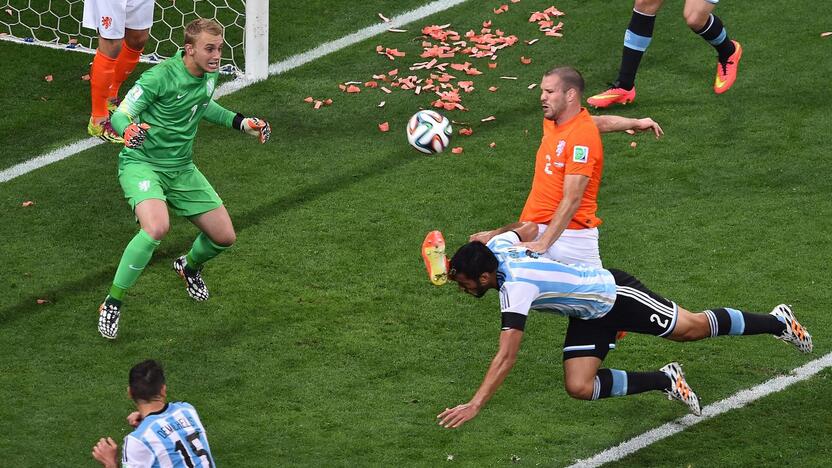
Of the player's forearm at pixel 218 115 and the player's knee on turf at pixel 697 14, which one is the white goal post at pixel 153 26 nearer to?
the player's forearm at pixel 218 115

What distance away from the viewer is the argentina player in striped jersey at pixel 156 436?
6223 mm

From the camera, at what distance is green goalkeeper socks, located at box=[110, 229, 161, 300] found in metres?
8.98

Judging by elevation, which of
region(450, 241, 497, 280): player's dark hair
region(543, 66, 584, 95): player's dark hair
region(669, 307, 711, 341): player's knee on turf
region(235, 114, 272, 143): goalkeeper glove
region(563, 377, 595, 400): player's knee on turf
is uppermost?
region(543, 66, 584, 95): player's dark hair

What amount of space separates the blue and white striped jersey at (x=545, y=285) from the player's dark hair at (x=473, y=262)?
119mm

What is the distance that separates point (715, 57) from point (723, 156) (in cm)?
199

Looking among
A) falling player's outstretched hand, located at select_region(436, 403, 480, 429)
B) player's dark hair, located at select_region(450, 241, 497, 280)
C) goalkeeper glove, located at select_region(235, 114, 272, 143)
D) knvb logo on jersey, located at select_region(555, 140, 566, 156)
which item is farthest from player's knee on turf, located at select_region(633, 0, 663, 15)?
falling player's outstretched hand, located at select_region(436, 403, 480, 429)

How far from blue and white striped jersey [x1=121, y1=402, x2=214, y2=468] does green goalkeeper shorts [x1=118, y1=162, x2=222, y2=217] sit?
117 inches

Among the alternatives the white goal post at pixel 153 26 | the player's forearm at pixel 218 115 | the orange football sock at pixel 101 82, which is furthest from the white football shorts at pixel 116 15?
the player's forearm at pixel 218 115

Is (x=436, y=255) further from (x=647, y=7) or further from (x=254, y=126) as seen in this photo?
(x=647, y=7)

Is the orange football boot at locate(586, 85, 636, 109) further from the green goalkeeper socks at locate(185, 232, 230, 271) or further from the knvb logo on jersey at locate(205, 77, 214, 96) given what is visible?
the green goalkeeper socks at locate(185, 232, 230, 271)

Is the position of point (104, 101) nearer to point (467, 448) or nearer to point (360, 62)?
point (360, 62)

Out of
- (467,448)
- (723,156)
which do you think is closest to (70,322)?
(467,448)

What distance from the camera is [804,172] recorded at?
37.4 feet

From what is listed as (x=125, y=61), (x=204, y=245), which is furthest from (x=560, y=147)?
(x=125, y=61)
